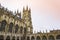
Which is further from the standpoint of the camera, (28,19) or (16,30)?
(28,19)

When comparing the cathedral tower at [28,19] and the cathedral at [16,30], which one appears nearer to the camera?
the cathedral at [16,30]

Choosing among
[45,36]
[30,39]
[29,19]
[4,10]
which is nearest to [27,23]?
[29,19]

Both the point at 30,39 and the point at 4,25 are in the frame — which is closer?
the point at 4,25

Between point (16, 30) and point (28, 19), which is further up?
point (28, 19)

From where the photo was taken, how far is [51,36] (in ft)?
141

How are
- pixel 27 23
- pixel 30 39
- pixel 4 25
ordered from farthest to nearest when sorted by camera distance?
1. pixel 27 23
2. pixel 30 39
3. pixel 4 25

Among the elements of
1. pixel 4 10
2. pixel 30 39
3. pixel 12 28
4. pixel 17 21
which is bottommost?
pixel 30 39

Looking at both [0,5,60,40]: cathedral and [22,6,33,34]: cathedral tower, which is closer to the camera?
[0,5,60,40]: cathedral

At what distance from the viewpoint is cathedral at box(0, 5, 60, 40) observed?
36812 millimetres

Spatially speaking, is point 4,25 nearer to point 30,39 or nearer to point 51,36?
point 30,39

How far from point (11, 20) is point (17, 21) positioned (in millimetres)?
3957

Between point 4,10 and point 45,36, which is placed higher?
point 4,10

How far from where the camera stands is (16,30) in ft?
140

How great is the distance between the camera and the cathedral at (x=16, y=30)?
36.8 metres
